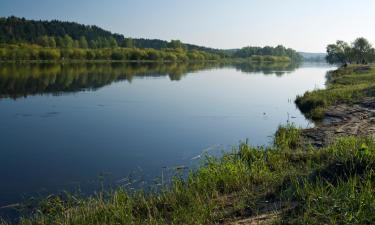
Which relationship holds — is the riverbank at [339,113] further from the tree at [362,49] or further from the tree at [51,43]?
the tree at [51,43]

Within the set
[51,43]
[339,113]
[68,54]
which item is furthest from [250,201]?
[51,43]

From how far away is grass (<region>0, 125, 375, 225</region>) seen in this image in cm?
876

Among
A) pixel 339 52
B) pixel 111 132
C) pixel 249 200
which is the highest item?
pixel 339 52

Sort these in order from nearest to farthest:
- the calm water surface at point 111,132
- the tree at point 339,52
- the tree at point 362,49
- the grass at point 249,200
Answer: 1. the grass at point 249,200
2. the calm water surface at point 111,132
3. the tree at point 362,49
4. the tree at point 339,52

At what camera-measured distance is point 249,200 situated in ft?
35.6

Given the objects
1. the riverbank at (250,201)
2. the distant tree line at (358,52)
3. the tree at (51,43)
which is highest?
the tree at (51,43)

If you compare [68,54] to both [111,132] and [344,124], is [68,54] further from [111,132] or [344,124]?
[344,124]

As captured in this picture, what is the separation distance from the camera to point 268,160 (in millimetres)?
16031

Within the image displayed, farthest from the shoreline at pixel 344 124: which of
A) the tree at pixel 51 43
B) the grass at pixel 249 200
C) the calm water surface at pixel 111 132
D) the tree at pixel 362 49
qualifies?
the tree at pixel 51 43

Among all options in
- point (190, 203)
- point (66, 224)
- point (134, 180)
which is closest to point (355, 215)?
point (190, 203)

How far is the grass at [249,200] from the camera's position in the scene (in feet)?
28.7

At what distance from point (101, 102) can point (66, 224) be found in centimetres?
3171

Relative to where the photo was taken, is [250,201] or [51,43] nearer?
[250,201]

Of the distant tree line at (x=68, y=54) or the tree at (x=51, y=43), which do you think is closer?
the distant tree line at (x=68, y=54)
